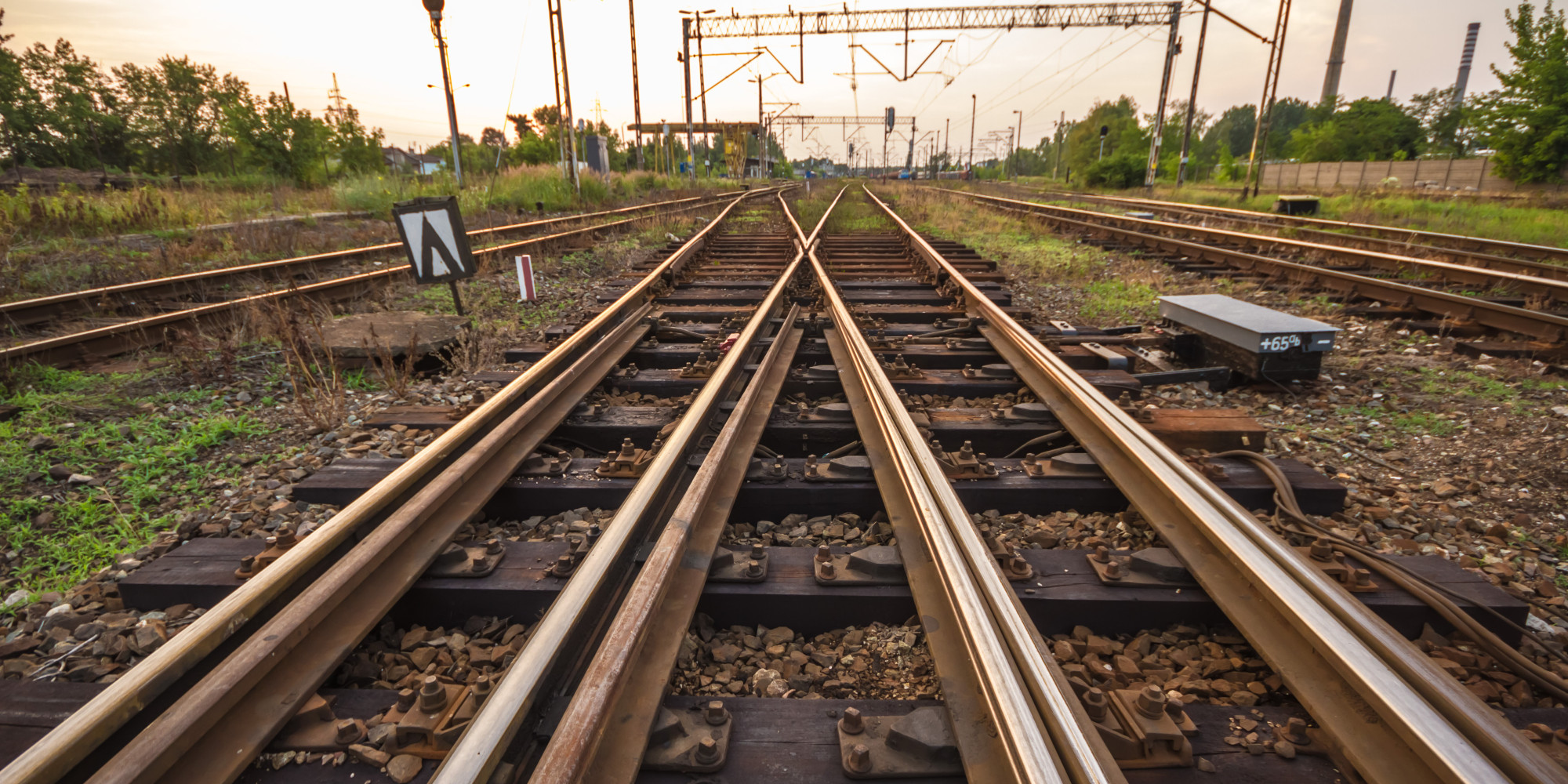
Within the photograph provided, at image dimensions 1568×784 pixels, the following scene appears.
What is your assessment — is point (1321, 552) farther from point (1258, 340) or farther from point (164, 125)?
point (164, 125)

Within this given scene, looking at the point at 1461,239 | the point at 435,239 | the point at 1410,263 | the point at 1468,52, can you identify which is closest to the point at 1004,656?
the point at 435,239

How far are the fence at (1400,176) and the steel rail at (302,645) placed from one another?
29.4 metres

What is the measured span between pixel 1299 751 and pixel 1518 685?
26.7 inches

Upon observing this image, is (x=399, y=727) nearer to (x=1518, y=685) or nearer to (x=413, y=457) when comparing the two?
(x=413, y=457)

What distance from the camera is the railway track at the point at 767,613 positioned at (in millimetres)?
Answer: 1258

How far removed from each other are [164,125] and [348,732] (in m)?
45.2

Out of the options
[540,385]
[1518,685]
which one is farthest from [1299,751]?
[540,385]

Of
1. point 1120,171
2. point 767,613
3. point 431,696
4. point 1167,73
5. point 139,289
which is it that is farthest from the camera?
point 1120,171

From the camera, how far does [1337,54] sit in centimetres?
4222

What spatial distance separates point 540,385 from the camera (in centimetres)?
333

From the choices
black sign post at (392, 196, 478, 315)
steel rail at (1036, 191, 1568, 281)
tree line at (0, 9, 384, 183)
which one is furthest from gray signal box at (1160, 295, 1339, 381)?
tree line at (0, 9, 384, 183)

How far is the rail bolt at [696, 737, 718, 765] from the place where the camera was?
4.25 ft

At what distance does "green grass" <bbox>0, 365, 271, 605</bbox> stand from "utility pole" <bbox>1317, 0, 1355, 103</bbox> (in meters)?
57.2

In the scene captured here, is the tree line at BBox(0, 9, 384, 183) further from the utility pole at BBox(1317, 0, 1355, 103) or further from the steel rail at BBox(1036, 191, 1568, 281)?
the utility pole at BBox(1317, 0, 1355, 103)
